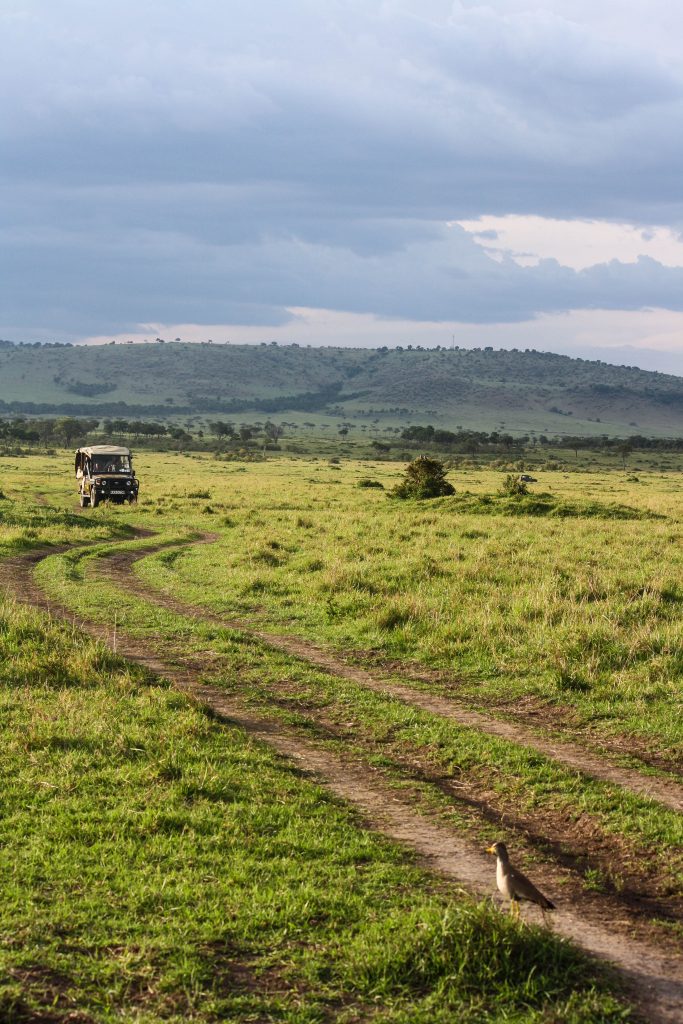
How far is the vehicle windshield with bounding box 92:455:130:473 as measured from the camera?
43281mm

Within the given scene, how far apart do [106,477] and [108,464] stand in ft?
3.51

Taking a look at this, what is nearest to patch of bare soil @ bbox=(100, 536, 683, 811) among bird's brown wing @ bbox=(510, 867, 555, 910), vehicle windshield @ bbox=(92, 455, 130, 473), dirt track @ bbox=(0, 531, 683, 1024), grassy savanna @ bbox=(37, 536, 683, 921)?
dirt track @ bbox=(0, 531, 683, 1024)

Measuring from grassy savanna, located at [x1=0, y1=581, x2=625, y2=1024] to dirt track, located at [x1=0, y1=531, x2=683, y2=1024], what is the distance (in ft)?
0.98

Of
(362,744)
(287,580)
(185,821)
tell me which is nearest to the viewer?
(185,821)

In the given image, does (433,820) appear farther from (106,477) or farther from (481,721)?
(106,477)

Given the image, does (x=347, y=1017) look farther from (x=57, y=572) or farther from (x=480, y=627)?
(x=57, y=572)

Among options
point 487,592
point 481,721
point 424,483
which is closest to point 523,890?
point 481,721

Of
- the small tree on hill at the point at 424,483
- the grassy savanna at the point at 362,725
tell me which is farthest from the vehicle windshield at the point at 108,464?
the grassy savanna at the point at 362,725

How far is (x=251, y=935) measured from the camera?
19.8 ft

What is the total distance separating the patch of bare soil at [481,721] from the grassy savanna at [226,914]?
296cm

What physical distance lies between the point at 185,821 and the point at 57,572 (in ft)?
49.9

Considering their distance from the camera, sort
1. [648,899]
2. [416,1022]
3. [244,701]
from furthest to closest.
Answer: [244,701] → [648,899] → [416,1022]

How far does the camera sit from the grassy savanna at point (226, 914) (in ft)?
17.6

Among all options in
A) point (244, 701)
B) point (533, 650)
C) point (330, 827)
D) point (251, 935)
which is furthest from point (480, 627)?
point (251, 935)
